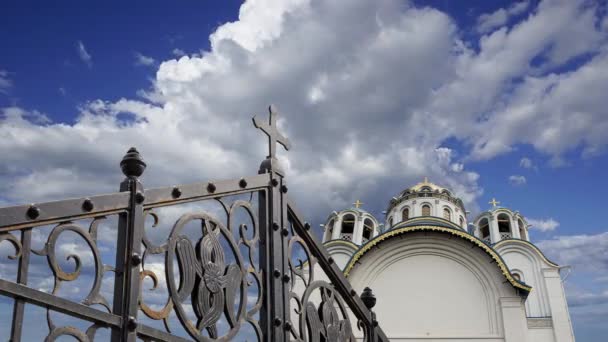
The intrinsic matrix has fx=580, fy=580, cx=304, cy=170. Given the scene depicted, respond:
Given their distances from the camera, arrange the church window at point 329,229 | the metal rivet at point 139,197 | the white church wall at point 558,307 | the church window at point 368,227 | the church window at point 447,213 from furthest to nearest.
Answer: the church window at point 368,227, the church window at point 329,229, the church window at point 447,213, the white church wall at point 558,307, the metal rivet at point 139,197

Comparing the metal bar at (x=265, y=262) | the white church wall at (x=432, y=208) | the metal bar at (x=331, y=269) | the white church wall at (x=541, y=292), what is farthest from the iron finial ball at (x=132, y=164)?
the white church wall at (x=432, y=208)

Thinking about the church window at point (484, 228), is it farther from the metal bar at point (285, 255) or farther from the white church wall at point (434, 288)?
the metal bar at point (285, 255)

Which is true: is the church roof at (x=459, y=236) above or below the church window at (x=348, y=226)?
below

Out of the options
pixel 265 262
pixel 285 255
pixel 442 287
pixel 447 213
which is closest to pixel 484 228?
pixel 447 213

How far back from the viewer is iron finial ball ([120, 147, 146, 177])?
2535mm

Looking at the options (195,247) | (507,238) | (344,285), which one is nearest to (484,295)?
(507,238)

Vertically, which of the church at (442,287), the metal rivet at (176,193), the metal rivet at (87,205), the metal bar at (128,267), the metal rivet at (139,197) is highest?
the church at (442,287)

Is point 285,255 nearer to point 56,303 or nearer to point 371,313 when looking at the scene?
point 371,313

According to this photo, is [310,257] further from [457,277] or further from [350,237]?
[350,237]

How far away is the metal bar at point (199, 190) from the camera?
8.42ft

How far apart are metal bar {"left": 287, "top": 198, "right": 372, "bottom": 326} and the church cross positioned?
0.36 m

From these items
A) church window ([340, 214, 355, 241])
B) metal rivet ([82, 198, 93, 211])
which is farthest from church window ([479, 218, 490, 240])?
metal rivet ([82, 198, 93, 211])

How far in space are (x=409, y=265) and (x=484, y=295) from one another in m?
2.82

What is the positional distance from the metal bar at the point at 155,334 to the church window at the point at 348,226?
28.1 metres
